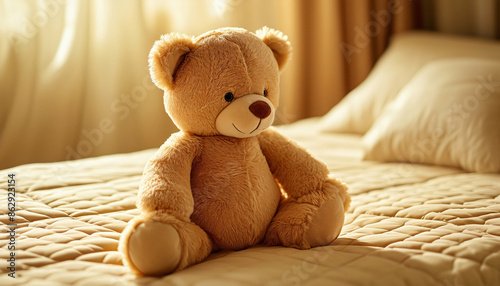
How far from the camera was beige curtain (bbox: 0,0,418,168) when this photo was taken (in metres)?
2.03

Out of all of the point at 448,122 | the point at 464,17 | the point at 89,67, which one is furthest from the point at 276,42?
the point at 464,17

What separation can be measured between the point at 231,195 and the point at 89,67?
154 cm

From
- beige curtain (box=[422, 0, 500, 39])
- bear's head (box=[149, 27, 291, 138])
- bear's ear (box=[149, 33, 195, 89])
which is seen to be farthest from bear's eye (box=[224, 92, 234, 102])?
beige curtain (box=[422, 0, 500, 39])

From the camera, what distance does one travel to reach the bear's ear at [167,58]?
2.82 ft

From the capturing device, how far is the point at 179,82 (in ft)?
2.89

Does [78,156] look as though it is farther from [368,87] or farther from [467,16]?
[467,16]

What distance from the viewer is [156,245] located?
2.35 ft

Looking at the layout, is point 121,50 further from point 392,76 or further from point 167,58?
point 167,58

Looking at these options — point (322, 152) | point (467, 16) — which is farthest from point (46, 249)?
point (467, 16)

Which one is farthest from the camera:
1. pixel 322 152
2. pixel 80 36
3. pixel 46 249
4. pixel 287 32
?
pixel 287 32

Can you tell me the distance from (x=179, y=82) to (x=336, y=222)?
1.25 feet

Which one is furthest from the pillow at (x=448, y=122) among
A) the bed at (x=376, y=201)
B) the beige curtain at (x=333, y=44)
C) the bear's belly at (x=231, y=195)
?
the beige curtain at (x=333, y=44)

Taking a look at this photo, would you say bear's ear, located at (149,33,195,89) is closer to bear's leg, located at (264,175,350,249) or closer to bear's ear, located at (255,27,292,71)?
bear's ear, located at (255,27,292,71)

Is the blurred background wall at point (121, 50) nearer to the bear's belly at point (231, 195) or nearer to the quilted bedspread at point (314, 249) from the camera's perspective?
the quilted bedspread at point (314, 249)
